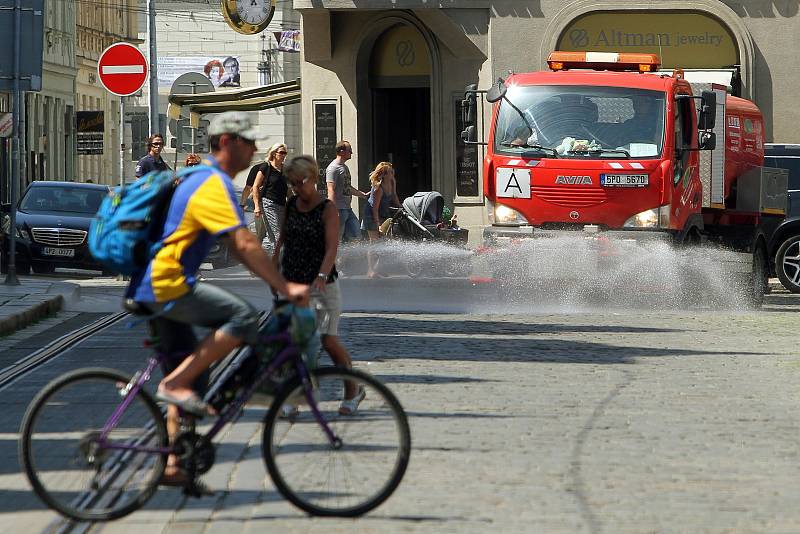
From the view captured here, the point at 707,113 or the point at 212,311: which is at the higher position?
the point at 707,113

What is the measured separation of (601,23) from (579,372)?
20782mm

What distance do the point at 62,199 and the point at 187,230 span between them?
21.7 metres

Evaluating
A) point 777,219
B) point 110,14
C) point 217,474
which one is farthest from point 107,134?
point 217,474

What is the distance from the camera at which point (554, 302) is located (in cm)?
2173

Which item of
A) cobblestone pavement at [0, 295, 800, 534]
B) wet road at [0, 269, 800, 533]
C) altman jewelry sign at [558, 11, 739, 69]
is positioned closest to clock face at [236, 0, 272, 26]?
altman jewelry sign at [558, 11, 739, 69]

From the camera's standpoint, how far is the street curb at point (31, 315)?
17391 mm

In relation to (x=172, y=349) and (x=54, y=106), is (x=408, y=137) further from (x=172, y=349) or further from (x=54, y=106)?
(x=172, y=349)

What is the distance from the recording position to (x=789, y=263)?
23.8 meters

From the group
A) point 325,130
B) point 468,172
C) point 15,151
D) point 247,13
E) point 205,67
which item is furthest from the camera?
point 205,67

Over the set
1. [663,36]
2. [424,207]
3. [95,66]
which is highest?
[95,66]

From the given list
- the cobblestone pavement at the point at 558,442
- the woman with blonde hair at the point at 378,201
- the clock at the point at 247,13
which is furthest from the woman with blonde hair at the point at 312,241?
the clock at the point at 247,13

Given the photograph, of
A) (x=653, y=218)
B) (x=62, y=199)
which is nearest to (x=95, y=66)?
(x=62, y=199)

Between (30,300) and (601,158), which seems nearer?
(30,300)

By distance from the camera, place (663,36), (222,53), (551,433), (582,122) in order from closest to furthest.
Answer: (551,433)
(582,122)
(663,36)
(222,53)
